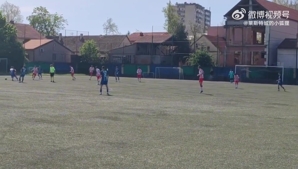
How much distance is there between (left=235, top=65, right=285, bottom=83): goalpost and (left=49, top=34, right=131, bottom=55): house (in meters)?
31.3

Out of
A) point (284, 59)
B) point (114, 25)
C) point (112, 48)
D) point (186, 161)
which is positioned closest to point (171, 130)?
point (186, 161)

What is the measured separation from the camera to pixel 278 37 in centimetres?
7025

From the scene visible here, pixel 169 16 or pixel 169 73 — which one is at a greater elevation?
pixel 169 16

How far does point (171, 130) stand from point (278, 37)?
58.9 m

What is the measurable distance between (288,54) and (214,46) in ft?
52.1

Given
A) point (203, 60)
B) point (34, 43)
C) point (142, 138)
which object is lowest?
point (142, 138)

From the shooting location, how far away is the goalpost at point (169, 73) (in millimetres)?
69688

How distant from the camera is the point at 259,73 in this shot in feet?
207

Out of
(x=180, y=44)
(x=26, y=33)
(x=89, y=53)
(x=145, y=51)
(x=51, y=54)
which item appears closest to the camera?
(x=89, y=53)

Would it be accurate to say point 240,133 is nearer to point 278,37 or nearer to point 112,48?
point 278,37

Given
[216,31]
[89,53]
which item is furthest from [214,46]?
[89,53]

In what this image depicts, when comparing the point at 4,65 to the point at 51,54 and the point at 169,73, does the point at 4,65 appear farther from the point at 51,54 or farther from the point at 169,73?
→ the point at 169,73

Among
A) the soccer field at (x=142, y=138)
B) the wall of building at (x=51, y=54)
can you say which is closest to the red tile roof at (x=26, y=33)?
the wall of building at (x=51, y=54)

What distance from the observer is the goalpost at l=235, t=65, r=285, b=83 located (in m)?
62.0
